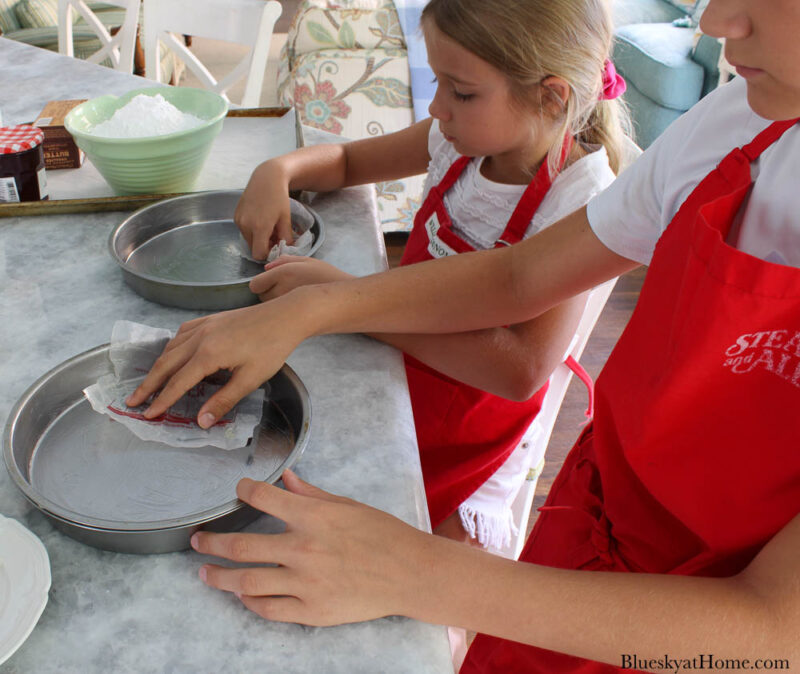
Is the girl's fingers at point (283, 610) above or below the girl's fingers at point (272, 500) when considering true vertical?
below

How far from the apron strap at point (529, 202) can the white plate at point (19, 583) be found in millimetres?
747

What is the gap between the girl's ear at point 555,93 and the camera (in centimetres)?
104

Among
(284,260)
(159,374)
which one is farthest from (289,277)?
(159,374)

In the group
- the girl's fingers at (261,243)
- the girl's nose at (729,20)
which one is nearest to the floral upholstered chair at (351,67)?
the girl's fingers at (261,243)

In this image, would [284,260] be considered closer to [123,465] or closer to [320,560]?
[123,465]

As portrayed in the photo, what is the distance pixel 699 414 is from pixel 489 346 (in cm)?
34

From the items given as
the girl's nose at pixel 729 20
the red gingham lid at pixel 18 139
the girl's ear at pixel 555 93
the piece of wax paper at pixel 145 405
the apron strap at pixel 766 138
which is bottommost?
the piece of wax paper at pixel 145 405

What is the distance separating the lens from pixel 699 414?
65 centimetres

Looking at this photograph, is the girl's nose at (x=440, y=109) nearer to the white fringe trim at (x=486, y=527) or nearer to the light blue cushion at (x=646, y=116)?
the white fringe trim at (x=486, y=527)

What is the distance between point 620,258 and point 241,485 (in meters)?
0.52

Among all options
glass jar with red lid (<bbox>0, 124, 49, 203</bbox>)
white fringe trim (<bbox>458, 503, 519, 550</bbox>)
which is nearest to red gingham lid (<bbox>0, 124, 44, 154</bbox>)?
glass jar with red lid (<bbox>0, 124, 49, 203</bbox>)

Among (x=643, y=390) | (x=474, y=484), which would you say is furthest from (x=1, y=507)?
(x=474, y=484)

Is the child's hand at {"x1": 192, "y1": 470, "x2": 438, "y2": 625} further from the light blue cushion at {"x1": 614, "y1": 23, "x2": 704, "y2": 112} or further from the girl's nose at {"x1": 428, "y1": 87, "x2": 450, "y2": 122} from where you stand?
the light blue cushion at {"x1": 614, "y1": 23, "x2": 704, "y2": 112}

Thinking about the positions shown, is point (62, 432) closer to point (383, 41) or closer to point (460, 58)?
point (460, 58)
